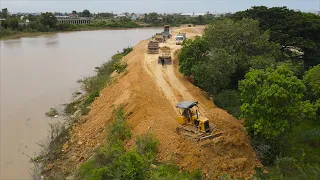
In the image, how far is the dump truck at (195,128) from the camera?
45.5ft

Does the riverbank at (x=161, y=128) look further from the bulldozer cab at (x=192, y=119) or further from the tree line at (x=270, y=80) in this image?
→ the tree line at (x=270, y=80)

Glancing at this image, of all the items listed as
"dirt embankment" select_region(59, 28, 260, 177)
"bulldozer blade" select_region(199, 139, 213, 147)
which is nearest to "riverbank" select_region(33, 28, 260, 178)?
"dirt embankment" select_region(59, 28, 260, 177)

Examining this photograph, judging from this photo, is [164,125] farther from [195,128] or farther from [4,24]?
[4,24]

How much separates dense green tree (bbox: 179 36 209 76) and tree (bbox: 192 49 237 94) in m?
1.20

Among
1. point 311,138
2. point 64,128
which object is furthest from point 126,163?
point 311,138

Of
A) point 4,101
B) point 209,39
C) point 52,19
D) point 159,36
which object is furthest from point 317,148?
point 52,19

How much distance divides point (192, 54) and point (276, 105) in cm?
1101

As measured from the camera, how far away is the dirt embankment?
1327 cm

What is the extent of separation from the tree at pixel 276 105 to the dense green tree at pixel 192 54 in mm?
9151

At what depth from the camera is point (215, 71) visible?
2077cm

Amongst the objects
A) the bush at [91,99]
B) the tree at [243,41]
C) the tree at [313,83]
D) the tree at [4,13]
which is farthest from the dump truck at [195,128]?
the tree at [4,13]

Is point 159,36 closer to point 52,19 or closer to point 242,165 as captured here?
point 242,165

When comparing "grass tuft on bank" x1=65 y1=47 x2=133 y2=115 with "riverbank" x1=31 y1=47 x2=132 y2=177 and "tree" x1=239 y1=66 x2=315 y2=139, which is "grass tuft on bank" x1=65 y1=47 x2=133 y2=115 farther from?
"tree" x1=239 y1=66 x2=315 y2=139

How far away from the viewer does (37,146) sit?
17.5 m
